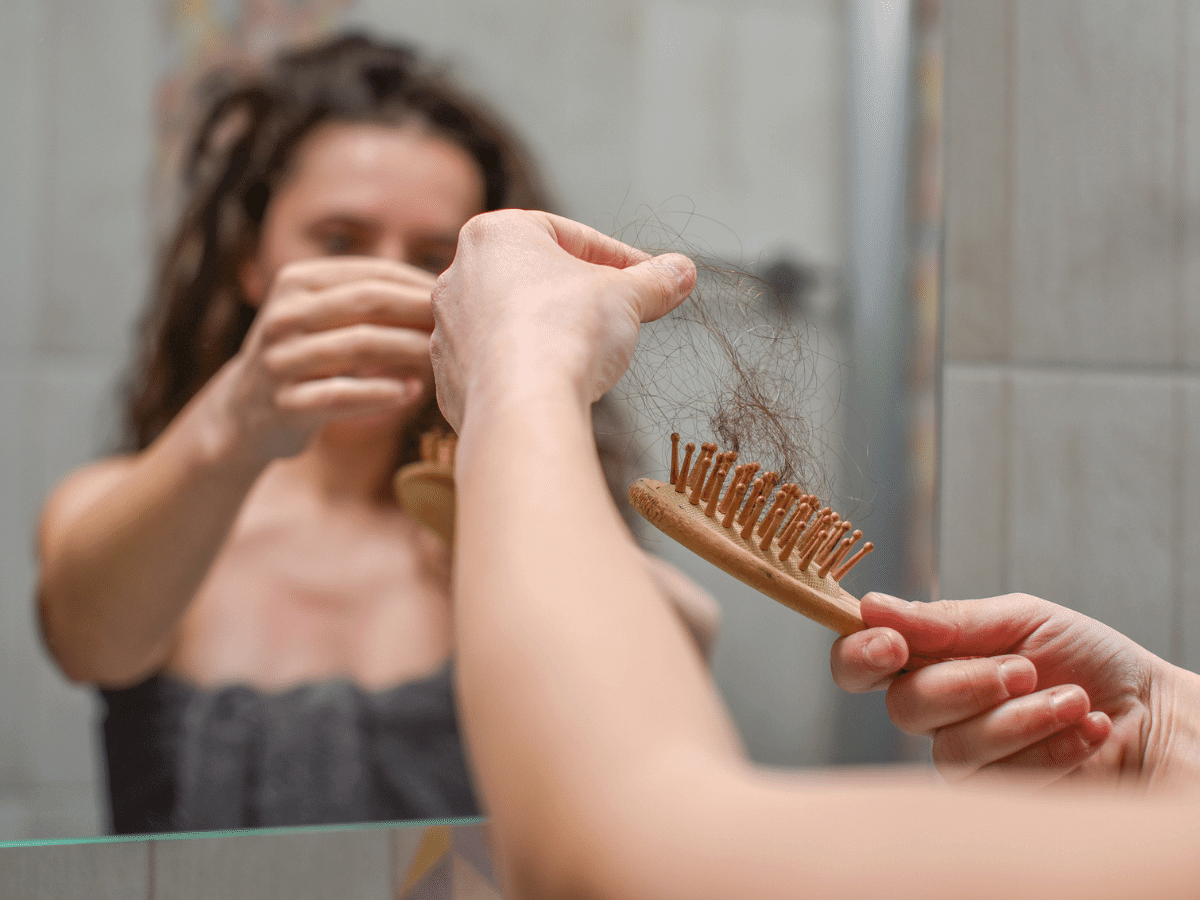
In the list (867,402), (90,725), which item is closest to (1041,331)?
(867,402)

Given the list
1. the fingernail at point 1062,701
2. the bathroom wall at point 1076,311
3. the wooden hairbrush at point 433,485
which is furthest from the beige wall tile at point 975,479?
the wooden hairbrush at point 433,485

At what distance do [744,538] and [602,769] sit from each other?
0.16m

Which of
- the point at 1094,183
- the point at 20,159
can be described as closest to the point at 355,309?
the point at 20,159

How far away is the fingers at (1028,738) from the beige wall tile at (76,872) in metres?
0.46

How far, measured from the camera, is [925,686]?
0.34 meters

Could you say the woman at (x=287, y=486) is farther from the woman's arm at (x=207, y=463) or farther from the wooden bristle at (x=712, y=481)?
the wooden bristle at (x=712, y=481)

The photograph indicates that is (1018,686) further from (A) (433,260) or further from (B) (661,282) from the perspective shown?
(A) (433,260)

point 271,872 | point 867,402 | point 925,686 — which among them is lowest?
point 271,872

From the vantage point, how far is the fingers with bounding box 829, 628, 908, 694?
325 millimetres

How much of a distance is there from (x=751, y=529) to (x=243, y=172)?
0.41 metres

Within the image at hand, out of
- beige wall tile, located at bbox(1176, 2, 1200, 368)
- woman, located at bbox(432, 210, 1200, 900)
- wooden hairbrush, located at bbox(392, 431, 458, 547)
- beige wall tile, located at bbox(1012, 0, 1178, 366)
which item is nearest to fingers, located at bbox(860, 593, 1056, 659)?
woman, located at bbox(432, 210, 1200, 900)

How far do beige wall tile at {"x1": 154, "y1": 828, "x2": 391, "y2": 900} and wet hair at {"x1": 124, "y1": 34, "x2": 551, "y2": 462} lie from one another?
246mm

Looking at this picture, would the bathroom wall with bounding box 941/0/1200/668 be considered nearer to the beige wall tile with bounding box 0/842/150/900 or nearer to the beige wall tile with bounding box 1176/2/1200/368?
the beige wall tile with bounding box 1176/2/1200/368

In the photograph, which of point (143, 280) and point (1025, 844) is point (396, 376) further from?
point (1025, 844)
